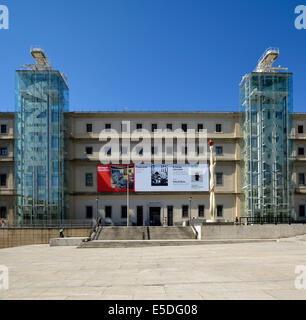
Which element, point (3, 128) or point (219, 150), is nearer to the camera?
point (3, 128)

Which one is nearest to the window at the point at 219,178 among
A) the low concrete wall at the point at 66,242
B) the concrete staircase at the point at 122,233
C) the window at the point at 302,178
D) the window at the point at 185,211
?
the window at the point at 185,211

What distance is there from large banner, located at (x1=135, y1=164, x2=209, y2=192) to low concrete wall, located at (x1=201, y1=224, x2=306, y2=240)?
12795 mm

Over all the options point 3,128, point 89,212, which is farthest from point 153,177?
point 3,128

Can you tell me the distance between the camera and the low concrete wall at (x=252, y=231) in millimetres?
31359

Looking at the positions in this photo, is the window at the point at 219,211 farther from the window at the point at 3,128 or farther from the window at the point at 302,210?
the window at the point at 3,128

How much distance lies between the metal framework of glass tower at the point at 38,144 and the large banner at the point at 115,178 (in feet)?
16.8

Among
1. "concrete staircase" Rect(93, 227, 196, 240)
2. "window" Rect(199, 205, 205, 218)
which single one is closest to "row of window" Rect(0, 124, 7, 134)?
"concrete staircase" Rect(93, 227, 196, 240)

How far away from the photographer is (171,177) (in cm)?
4466

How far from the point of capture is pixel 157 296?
878 cm

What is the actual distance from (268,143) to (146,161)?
15520 millimetres

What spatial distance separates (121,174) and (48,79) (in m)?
15.0

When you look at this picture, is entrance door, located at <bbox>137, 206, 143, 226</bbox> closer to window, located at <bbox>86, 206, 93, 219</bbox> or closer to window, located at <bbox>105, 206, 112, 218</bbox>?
window, located at <bbox>105, 206, 112, 218</bbox>

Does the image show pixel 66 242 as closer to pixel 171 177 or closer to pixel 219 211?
pixel 171 177
